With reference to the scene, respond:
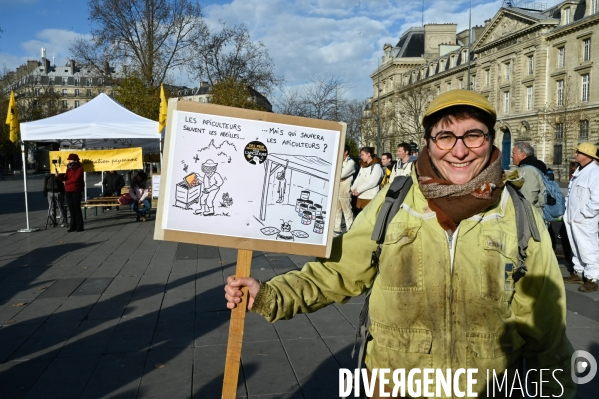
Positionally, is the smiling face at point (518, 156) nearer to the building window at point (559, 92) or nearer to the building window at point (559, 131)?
the building window at point (559, 131)

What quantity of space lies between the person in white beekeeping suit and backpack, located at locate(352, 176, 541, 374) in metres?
5.79

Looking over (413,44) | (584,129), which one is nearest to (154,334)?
(584,129)

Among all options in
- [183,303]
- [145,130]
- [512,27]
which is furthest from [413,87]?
[183,303]

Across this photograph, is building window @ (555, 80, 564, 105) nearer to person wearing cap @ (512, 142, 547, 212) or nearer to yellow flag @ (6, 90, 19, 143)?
person wearing cap @ (512, 142, 547, 212)

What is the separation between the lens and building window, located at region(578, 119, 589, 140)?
44438mm

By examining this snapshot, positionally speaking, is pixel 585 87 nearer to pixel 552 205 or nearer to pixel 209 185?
pixel 552 205

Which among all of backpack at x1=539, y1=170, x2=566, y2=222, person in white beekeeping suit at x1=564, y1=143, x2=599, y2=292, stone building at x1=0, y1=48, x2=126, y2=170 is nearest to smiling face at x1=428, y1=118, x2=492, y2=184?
person in white beekeeping suit at x1=564, y1=143, x2=599, y2=292

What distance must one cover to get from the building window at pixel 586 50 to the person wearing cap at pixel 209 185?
52.0 m

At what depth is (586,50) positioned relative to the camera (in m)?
46.6

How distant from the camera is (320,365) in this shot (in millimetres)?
4418

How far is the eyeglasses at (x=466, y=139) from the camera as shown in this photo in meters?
2.05

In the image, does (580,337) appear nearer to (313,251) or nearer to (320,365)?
(320,365)

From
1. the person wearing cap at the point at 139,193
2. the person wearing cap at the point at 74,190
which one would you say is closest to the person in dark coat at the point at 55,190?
the person wearing cap at the point at 74,190

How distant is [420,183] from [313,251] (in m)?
0.58
